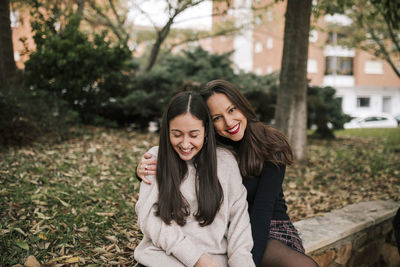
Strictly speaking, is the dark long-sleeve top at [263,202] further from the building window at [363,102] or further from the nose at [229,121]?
the building window at [363,102]

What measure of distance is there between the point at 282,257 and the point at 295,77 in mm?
4003

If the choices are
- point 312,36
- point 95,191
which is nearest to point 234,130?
point 95,191

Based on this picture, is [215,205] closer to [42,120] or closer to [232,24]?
[42,120]

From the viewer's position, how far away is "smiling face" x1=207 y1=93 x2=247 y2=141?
92.2 inches

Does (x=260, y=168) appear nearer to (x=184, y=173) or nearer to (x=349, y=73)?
(x=184, y=173)

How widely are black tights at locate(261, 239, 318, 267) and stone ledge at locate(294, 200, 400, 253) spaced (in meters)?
0.60

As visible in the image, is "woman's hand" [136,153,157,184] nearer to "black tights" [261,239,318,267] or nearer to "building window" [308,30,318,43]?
"black tights" [261,239,318,267]

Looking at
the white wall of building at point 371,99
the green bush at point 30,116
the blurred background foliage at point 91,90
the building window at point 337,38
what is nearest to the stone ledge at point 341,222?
the blurred background foliage at point 91,90

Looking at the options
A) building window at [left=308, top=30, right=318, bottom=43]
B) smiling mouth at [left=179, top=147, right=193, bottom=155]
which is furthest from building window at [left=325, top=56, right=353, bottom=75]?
smiling mouth at [left=179, top=147, right=193, bottom=155]

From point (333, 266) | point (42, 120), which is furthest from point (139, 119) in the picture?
point (333, 266)

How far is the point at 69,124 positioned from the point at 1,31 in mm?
2141

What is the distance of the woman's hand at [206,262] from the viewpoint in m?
1.95

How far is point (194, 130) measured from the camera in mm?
2119

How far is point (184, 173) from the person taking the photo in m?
2.18
